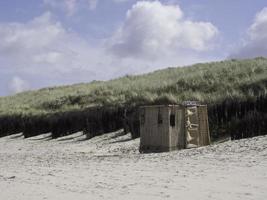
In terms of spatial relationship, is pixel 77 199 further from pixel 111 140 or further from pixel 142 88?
pixel 142 88

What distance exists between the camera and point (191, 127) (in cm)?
1902

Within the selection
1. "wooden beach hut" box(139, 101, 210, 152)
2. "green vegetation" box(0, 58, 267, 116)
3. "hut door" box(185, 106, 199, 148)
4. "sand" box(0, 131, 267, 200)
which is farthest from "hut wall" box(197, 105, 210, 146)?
"green vegetation" box(0, 58, 267, 116)

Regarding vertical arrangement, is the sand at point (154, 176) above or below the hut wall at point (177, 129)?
below

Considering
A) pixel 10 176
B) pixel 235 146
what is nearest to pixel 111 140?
pixel 235 146

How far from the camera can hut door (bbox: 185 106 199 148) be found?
18.8m

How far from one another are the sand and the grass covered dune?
15.4ft

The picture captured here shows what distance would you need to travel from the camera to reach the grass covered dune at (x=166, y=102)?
22.0m

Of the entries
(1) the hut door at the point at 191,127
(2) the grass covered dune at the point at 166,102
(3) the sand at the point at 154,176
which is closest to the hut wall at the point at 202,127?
(1) the hut door at the point at 191,127

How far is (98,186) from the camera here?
11102mm

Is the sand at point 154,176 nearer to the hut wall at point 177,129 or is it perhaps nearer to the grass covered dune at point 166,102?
the hut wall at point 177,129

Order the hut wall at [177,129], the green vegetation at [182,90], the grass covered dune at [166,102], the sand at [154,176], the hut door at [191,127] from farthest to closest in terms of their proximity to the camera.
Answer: the green vegetation at [182,90], the grass covered dune at [166,102], the hut door at [191,127], the hut wall at [177,129], the sand at [154,176]

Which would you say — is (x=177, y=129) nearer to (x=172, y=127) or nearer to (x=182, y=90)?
(x=172, y=127)

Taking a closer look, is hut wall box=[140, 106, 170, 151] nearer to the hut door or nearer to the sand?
the hut door

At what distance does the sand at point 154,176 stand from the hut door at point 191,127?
5.17 ft
